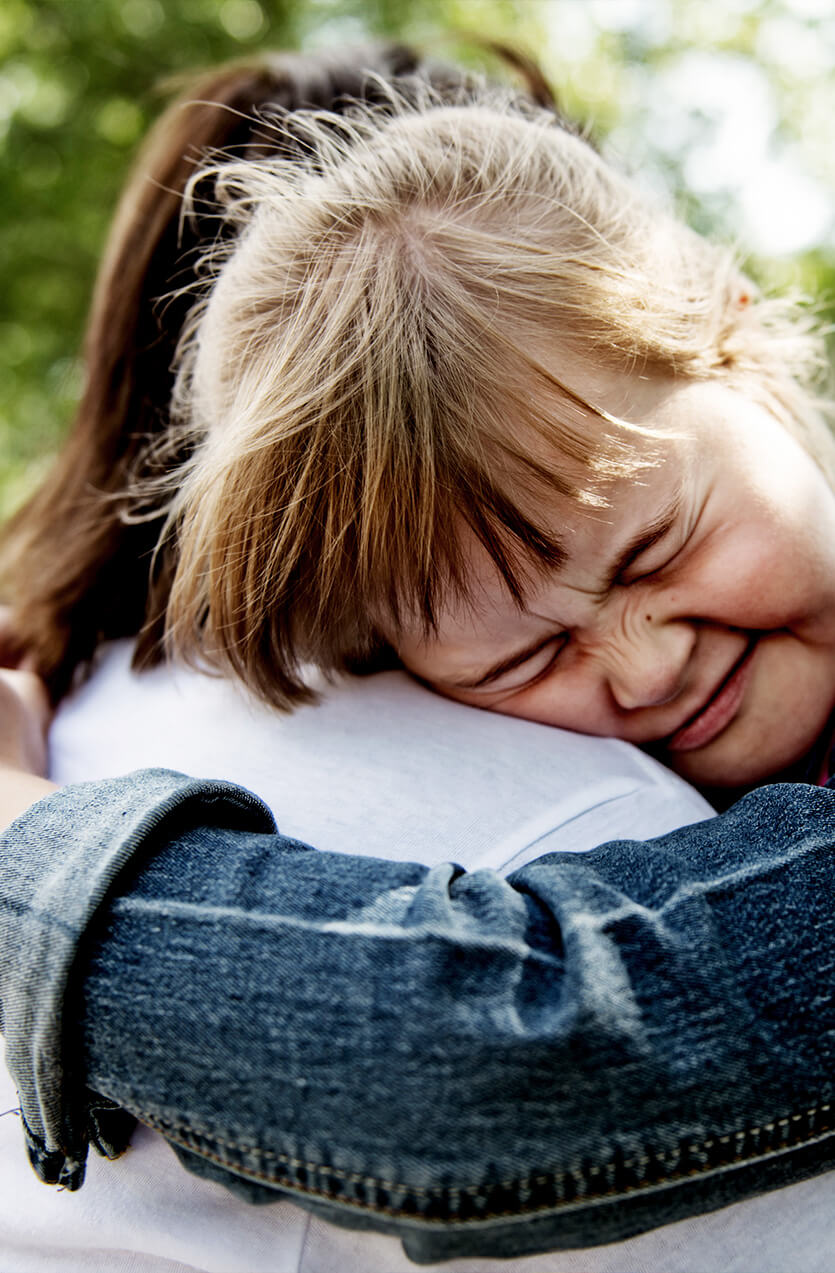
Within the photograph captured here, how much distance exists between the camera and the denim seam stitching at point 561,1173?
72 centimetres

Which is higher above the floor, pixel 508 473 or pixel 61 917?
pixel 508 473

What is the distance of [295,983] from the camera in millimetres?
774

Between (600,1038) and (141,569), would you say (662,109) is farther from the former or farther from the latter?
(600,1038)

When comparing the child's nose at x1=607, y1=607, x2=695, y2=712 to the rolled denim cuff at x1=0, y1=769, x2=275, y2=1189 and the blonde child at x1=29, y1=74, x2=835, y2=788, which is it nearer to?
the blonde child at x1=29, y1=74, x2=835, y2=788

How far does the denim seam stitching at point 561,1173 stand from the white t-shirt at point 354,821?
0.15 meters

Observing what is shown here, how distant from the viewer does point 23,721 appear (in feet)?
4.95

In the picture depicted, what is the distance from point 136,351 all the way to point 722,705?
1.31 m

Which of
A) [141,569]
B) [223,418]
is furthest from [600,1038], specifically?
[141,569]

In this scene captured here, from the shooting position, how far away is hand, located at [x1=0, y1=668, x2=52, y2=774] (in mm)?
1413

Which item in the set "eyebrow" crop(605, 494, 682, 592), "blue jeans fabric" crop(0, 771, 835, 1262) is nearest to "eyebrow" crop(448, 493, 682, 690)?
"eyebrow" crop(605, 494, 682, 592)

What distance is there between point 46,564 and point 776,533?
55.5 inches

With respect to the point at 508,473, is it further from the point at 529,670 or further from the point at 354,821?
the point at 354,821

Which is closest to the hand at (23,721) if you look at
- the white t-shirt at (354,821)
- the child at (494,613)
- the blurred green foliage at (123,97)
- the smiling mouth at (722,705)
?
the white t-shirt at (354,821)

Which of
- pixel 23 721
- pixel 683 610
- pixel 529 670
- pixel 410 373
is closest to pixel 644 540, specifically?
pixel 683 610
